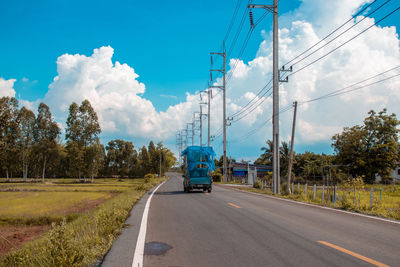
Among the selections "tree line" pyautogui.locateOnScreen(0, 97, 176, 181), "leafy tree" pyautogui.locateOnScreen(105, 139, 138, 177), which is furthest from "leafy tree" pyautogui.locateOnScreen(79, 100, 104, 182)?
"leafy tree" pyautogui.locateOnScreen(105, 139, 138, 177)

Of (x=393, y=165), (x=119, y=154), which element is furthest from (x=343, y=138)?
(x=119, y=154)

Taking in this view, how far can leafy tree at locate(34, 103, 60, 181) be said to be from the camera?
233ft

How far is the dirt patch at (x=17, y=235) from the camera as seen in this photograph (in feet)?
40.3

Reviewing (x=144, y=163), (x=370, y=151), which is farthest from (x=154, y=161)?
(x=370, y=151)

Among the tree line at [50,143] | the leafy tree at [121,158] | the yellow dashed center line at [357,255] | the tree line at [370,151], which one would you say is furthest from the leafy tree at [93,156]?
the yellow dashed center line at [357,255]

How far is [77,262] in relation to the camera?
4895mm

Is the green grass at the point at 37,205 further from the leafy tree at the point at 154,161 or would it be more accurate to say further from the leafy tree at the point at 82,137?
the leafy tree at the point at 154,161

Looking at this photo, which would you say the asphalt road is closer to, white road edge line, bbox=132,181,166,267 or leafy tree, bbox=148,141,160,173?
white road edge line, bbox=132,181,166,267

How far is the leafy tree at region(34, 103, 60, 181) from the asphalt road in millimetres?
69212

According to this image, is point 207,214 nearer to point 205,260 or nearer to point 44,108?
point 205,260

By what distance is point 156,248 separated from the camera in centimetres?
661

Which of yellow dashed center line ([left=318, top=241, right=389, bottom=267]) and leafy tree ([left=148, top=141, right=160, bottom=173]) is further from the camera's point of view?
leafy tree ([left=148, top=141, right=160, bottom=173])

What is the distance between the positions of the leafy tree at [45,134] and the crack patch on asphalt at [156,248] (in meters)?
71.6

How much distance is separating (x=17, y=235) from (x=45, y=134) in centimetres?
6402
